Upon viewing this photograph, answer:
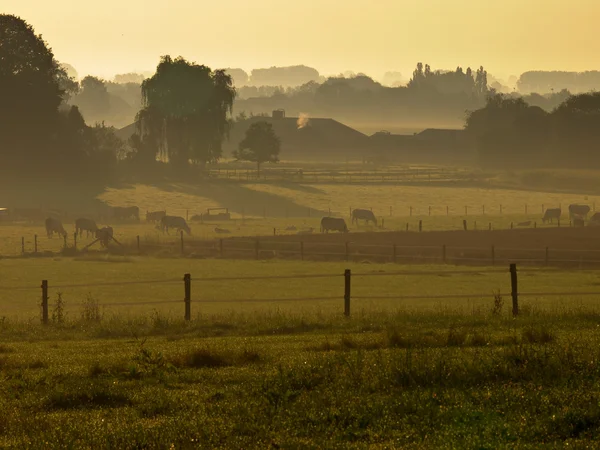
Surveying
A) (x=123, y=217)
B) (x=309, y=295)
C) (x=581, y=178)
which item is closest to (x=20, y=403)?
(x=309, y=295)

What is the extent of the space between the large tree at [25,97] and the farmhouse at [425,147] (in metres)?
65.4

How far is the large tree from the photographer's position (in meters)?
87.7

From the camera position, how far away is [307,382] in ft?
41.6

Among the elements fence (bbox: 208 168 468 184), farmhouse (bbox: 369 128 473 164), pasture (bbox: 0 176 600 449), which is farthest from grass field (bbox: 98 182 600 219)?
pasture (bbox: 0 176 600 449)

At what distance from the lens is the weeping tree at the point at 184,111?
10081cm

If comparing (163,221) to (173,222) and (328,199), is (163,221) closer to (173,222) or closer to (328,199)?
(173,222)

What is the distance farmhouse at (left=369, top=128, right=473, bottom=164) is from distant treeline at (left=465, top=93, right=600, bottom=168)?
1690cm

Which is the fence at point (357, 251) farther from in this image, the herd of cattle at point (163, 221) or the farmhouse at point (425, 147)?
the farmhouse at point (425, 147)

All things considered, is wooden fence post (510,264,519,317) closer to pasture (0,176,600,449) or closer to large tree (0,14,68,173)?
pasture (0,176,600,449)

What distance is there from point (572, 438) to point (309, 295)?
24.0m

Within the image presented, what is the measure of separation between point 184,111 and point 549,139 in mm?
51080

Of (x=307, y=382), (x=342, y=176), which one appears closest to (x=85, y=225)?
(x=307, y=382)

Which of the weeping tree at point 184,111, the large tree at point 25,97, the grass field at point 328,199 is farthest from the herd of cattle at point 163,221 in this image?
the weeping tree at point 184,111

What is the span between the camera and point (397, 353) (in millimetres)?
14812
